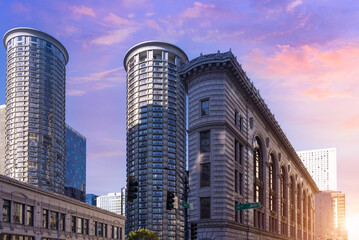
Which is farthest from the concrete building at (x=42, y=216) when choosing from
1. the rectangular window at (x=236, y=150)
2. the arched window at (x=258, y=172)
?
the arched window at (x=258, y=172)

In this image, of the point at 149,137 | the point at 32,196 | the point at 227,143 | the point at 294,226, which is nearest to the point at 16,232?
the point at 32,196

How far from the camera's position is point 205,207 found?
175 ft

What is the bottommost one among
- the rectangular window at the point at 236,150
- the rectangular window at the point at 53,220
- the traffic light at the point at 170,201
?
the rectangular window at the point at 53,220

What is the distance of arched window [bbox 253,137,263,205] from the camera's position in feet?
223

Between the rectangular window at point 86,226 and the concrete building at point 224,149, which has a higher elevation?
the concrete building at point 224,149

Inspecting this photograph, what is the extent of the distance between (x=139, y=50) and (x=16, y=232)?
444ft

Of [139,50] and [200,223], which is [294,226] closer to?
[200,223]

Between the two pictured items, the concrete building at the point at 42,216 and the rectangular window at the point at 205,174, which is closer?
the rectangular window at the point at 205,174

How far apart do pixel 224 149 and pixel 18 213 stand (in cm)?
2787

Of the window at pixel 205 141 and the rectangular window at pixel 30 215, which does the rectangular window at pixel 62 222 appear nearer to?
the rectangular window at pixel 30 215

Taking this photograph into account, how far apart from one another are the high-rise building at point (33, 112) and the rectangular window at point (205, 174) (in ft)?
463

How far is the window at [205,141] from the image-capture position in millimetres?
54781

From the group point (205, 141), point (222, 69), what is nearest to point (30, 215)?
point (205, 141)

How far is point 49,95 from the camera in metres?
195
